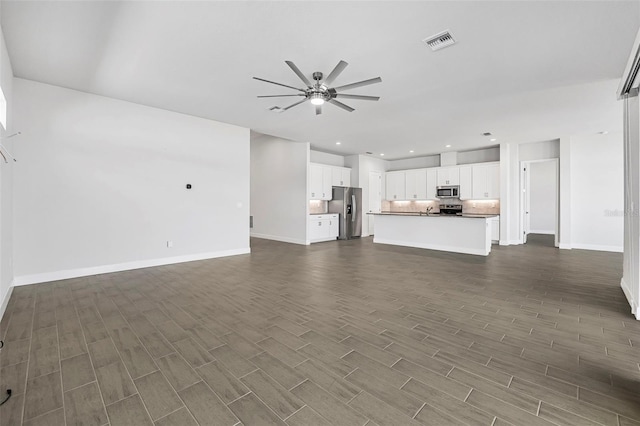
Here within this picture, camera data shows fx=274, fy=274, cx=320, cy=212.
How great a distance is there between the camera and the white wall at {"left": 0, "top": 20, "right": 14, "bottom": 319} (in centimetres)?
325

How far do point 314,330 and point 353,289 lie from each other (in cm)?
141

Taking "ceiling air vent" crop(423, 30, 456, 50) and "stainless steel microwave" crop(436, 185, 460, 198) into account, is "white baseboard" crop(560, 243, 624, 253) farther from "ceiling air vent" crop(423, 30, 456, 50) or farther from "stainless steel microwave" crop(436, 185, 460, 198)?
"ceiling air vent" crop(423, 30, 456, 50)

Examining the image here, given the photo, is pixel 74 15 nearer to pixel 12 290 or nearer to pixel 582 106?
pixel 12 290

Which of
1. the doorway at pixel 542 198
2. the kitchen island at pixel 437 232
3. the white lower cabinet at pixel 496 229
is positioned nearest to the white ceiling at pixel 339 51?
the kitchen island at pixel 437 232

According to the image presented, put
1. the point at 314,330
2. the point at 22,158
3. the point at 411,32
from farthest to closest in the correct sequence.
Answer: the point at 22,158 → the point at 411,32 → the point at 314,330

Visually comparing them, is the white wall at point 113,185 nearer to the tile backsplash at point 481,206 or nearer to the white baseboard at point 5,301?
the white baseboard at point 5,301

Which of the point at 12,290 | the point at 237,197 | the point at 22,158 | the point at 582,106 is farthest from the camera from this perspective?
the point at 237,197

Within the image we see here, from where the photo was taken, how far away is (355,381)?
6.25 feet

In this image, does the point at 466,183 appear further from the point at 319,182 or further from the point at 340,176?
the point at 319,182

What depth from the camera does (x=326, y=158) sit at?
34.0ft

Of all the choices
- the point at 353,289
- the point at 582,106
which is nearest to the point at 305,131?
the point at 353,289

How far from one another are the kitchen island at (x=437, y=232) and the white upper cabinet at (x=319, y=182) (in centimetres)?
200

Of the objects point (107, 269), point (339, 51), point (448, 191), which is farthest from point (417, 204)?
point (107, 269)

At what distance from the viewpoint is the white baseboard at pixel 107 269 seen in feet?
13.8
